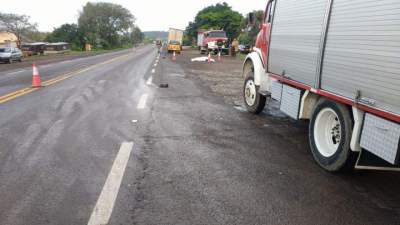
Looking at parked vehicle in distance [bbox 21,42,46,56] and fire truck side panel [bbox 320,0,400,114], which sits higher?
fire truck side panel [bbox 320,0,400,114]

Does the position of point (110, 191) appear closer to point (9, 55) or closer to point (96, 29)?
point (9, 55)

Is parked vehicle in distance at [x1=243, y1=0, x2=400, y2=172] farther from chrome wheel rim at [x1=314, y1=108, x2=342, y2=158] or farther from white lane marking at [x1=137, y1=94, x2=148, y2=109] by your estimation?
white lane marking at [x1=137, y1=94, x2=148, y2=109]

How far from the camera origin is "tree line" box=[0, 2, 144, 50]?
106m

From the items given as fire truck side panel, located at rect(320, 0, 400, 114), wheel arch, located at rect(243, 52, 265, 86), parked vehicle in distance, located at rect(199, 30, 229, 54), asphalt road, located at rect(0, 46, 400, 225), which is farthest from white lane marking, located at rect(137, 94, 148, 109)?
parked vehicle in distance, located at rect(199, 30, 229, 54)

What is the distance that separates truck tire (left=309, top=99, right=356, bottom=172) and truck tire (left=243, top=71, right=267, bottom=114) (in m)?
3.00

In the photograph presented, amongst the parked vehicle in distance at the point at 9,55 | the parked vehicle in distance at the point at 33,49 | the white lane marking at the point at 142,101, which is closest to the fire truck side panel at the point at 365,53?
the white lane marking at the point at 142,101

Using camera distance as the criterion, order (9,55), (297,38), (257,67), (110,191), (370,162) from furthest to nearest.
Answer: (9,55) < (257,67) < (297,38) < (370,162) < (110,191)

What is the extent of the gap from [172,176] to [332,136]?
7.82 feet

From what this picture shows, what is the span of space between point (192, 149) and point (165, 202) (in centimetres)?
197

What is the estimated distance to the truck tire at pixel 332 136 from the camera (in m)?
4.71

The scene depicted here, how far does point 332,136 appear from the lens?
→ 17.4 feet

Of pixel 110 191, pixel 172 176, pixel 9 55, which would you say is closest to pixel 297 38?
pixel 172 176

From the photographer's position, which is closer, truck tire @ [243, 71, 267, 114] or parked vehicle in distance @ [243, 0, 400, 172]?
parked vehicle in distance @ [243, 0, 400, 172]

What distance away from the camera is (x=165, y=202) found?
13.0 ft
